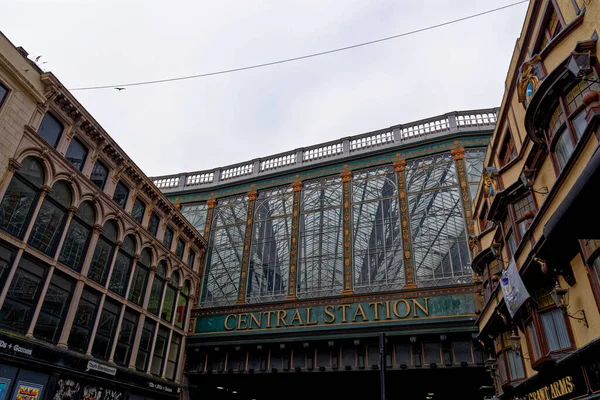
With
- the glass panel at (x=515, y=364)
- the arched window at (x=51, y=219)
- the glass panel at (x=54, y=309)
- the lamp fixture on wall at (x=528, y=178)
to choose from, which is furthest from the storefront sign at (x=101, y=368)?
the lamp fixture on wall at (x=528, y=178)

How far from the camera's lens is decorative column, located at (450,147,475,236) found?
25.6 m

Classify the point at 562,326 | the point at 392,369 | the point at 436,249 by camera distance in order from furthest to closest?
the point at 436,249, the point at 392,369, the point at 562,326

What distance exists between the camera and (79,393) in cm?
2008

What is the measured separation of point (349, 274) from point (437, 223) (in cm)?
642

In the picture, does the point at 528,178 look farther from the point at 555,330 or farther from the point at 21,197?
the point at 21,197

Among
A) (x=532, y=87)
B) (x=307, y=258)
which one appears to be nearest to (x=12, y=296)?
(x=307, y=258)

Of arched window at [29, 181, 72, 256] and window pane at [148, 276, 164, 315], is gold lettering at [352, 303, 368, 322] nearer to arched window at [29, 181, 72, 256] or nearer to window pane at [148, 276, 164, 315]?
window pane at [148, 276, 164, 315]

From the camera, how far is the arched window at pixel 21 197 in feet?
57.8

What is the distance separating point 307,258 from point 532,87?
19.0 m

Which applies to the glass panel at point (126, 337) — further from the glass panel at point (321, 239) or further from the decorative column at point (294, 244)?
the glass panel at point (321, 239)

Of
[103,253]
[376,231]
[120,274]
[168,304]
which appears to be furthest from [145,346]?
[376,231]

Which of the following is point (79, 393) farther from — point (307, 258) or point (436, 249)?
point (436, 249)

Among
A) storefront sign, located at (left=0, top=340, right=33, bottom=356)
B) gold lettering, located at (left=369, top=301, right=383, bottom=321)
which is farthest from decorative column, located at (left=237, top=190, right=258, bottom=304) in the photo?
storefront sign, located at (left=0, top=340, right=33, bottom=356)

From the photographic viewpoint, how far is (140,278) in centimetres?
2608
